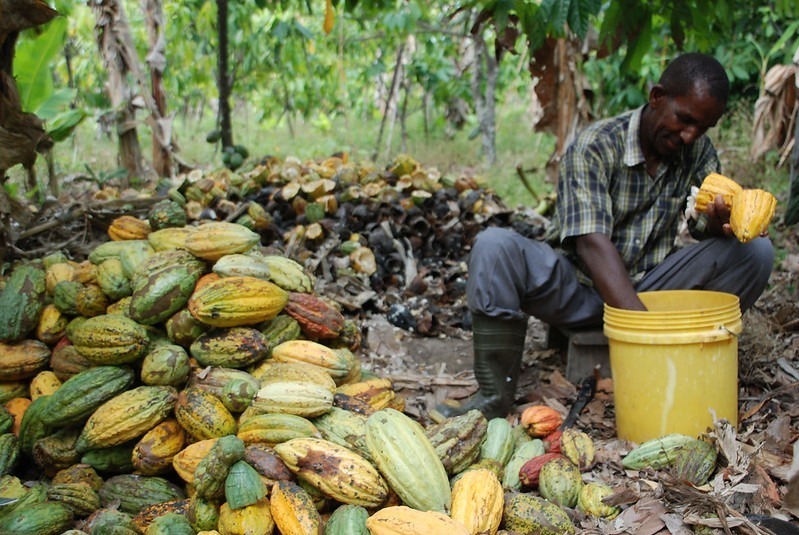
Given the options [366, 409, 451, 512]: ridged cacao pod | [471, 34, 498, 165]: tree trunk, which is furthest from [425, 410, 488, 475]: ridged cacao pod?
[471, 34, 498, 165]: tree trunk

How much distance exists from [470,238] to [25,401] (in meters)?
3.34

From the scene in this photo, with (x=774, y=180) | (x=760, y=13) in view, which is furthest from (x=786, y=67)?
(x=760, y=13)

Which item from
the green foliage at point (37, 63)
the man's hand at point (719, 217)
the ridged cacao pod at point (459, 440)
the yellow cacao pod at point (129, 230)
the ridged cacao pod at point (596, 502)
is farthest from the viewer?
the green foliage at point (37, 63)

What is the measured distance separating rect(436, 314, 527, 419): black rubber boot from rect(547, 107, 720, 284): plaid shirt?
18.5 inches

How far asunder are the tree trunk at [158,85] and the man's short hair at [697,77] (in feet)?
16.3

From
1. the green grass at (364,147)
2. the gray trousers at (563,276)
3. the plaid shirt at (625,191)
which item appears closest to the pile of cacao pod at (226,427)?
the gray trousers at (563,276)

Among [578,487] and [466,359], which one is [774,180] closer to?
[466,359]

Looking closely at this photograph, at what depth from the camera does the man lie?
8.78 feet

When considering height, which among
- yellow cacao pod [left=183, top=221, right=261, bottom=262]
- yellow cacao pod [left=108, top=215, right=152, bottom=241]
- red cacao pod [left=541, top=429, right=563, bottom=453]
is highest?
yellow cacao pod [left=183, top=221, right=261, bottom=262]

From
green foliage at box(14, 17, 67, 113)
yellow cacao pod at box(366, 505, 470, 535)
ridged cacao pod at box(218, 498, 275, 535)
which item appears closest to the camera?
yellow cacao pod at box(366, 505, 470, 535)

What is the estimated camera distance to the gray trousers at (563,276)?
282cm

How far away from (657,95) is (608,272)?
77cm

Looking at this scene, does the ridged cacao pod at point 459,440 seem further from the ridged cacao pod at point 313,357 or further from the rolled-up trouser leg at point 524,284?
the rolled-up trouser leg at point 524,284

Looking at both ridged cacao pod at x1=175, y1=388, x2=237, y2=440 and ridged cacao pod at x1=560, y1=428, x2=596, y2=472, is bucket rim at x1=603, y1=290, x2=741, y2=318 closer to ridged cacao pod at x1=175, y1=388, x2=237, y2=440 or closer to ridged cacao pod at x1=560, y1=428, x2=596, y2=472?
ridged cacao pod at x1=560, y1=428, x2=596, y2=472
